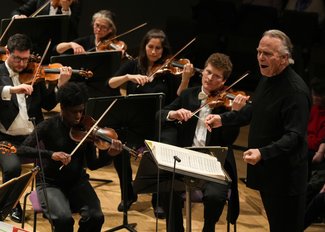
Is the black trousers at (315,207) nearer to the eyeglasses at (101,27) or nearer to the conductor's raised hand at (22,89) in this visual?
the conductor's raised hand at (22,89)

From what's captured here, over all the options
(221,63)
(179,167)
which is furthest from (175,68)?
(179,167)

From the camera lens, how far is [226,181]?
12.0ft

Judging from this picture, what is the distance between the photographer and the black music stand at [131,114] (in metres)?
4.45

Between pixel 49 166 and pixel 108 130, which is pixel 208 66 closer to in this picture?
pixel 108 130

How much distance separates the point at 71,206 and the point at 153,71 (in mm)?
1460

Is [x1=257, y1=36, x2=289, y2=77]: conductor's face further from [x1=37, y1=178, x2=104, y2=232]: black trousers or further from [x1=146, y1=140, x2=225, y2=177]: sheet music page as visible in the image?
[x1=37, y1=178, x2=104, y2=232]: black trousers

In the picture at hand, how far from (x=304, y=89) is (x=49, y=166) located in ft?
5.22

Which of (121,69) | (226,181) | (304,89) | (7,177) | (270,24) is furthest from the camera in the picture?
(270,24)

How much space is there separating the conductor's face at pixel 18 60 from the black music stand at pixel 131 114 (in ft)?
2.62

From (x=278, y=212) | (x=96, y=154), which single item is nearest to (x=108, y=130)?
(x=96, y=154)

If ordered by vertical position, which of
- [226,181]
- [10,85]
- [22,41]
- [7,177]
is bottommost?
[7,177]

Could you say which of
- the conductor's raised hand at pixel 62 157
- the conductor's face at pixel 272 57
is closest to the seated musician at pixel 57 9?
the conductor's raised hand at pixel 62 157

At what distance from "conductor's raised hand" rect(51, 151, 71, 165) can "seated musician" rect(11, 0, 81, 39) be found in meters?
2.43

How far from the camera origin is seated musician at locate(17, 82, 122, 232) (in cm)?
422
